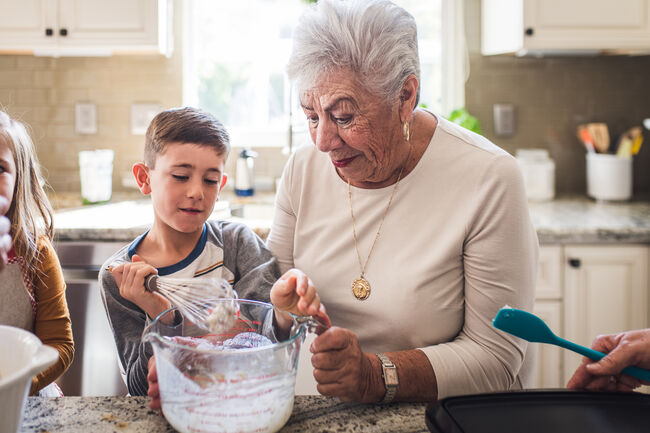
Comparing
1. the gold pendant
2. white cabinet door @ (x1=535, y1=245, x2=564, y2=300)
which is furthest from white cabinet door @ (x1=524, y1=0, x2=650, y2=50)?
the gold pendant

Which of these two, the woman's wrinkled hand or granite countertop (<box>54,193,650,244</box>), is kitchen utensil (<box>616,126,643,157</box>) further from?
the woman's wrinkled hand

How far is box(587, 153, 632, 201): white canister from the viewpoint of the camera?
8.41 feet

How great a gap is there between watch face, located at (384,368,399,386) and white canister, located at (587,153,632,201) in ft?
6.56

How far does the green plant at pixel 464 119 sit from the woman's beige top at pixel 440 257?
1329 millimetres

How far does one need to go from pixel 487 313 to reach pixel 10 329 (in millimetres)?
804

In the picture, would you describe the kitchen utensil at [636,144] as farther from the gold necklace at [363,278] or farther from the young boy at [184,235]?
the young boy at [184,235]

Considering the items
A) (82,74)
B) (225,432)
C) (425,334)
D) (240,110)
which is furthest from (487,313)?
(82,74)

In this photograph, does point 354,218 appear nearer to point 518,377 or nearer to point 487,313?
point 487,313

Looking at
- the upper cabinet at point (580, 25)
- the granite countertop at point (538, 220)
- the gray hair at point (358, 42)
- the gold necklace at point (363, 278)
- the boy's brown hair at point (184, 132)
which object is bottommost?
the granite countertop at point (538, 220)

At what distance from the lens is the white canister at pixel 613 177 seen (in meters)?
2.56

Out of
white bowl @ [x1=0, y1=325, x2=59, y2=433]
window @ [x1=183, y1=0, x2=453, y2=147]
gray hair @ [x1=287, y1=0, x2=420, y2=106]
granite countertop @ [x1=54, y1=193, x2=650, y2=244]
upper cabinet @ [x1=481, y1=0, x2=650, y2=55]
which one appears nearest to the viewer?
white bowl @ [x1=0, y1=325, x2=59, y2=433]

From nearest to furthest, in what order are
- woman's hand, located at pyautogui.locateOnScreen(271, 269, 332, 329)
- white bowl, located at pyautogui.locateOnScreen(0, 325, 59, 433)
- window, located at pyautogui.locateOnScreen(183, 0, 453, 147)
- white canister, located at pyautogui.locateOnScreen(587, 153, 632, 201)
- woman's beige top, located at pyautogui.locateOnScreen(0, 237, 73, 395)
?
white bowl, located at pyautogui.locateOnScreen(0, 325, 59, 433) → woman's hand, located at pyautogui.locateOnScreen(271, 269, 332, 329) → woman's beige top, located at pyautogui.locateOnScreen(0, 237, 73, 395) → white canister, located at pyautogui.locateOnScreen(587, 153, 632, 201) → window, located at pyautogui.locateOnScreen(183, 0, 453, 147)

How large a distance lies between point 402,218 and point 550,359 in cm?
130

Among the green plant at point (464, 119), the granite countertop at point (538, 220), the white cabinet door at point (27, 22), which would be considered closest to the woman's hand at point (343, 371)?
the granite countertop at point (538, 220)
